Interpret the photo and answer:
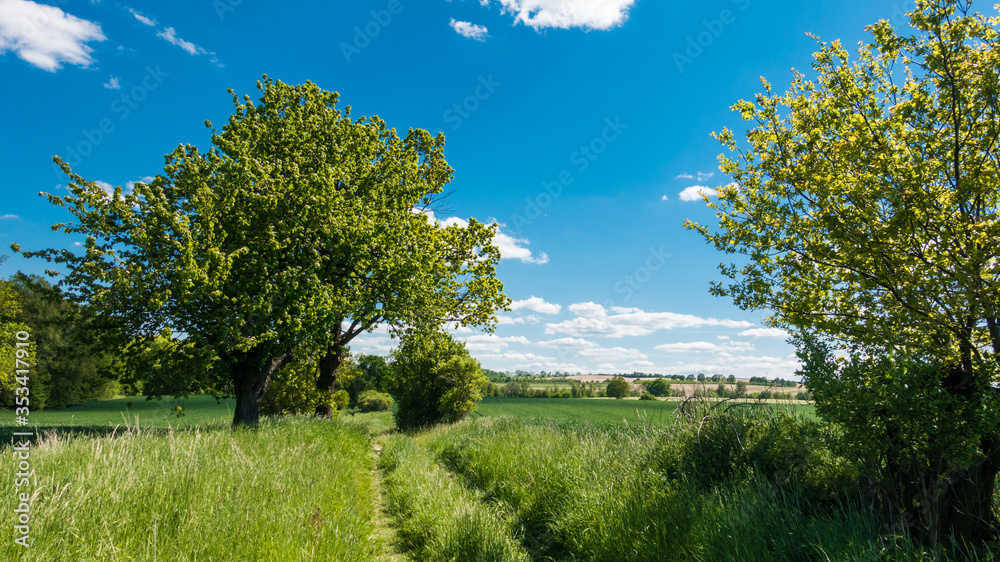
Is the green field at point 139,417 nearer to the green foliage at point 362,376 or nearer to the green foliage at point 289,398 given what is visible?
the green foliage at point 289,398

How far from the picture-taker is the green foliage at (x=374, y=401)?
65.9m

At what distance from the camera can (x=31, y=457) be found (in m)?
4.68

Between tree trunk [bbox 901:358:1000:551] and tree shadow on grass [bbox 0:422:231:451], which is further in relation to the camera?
tree shadow on grass [bbox 0:422:231:451]

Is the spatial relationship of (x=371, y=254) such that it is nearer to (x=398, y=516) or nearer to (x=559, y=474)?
(x=398, y=516)

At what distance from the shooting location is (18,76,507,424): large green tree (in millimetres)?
9234

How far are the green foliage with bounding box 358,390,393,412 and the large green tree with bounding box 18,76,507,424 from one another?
182 ft

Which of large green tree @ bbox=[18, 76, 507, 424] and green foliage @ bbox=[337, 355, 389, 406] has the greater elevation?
large green tree @ bbox=[18, 76, 507, 424]

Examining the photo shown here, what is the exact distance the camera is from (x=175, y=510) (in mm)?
3793

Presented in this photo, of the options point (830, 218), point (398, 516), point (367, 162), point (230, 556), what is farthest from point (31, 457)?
point (367, 162)

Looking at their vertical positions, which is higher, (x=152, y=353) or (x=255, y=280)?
(x=255, y=280)

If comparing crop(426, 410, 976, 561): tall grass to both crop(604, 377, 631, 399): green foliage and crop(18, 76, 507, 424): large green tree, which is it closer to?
crop(18, 76, 507, 424): large green tree

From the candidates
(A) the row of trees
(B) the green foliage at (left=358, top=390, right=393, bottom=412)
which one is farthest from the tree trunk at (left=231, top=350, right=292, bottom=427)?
(B) the green foliage at (left=358, top=390, right=393, bottom=412)

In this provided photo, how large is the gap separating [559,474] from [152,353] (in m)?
10.9

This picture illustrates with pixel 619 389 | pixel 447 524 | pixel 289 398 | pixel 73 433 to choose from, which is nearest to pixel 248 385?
pixel 73 433
